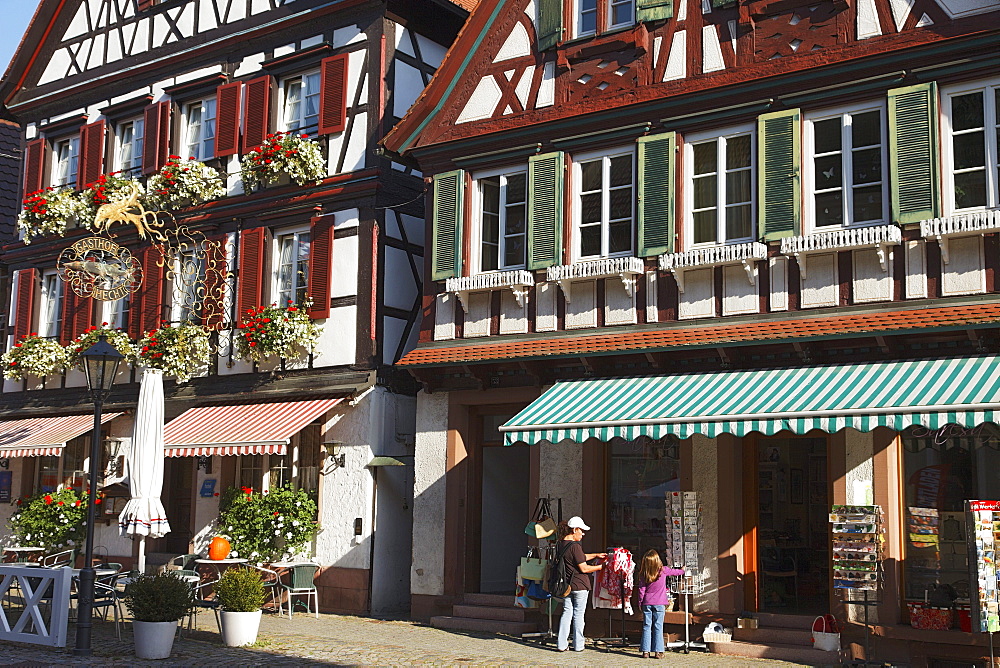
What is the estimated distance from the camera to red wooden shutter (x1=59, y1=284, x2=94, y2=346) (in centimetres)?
2242

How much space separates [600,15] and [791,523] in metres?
6.85

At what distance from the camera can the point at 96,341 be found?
21547 mm


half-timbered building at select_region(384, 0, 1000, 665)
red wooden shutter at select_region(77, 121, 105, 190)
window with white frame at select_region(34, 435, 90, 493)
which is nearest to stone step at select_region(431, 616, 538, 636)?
half-timbered building at select_region(384, 0, 1000, 665)

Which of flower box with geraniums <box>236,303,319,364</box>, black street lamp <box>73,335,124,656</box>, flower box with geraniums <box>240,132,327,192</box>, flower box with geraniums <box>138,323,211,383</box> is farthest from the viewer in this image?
flower box with geraniums <box>138,323,211,383</box>

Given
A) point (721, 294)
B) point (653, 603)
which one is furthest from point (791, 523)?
point (721, 294)

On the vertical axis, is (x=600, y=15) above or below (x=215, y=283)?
above

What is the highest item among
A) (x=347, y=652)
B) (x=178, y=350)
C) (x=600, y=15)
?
(x=600, y=15)

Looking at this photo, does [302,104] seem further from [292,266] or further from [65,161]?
[65,161]

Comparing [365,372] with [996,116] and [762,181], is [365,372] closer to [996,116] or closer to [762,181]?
[762,181]

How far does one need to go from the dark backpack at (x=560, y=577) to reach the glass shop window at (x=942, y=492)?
3.73 metres

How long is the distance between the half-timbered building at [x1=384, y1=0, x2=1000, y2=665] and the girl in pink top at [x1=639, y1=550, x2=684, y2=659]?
0.84 m

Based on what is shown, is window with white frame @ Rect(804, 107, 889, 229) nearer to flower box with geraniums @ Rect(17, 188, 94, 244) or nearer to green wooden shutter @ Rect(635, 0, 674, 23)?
green wooden shutter @ Rect(635, 0, 674, 23)

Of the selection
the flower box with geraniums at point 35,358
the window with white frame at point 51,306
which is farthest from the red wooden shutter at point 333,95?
the window with white frame at point 51,306

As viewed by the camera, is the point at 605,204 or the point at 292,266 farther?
the point at 292,266
